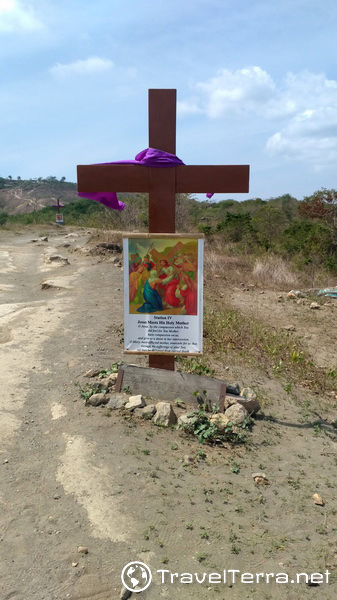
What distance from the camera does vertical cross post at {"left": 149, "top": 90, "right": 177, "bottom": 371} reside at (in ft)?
12.8

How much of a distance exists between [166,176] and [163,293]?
3.01 ft

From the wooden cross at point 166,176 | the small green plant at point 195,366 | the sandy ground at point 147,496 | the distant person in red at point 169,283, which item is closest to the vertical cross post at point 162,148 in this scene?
the wooden cross at point 166,176

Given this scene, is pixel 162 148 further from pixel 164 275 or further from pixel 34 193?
pixel 34 193

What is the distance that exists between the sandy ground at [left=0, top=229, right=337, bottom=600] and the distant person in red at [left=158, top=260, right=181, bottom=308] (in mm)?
977

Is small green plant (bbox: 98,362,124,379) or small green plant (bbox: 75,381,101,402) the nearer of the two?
small green plant (bbox: 75,381,101,402)

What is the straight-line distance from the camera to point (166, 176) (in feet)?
12.9

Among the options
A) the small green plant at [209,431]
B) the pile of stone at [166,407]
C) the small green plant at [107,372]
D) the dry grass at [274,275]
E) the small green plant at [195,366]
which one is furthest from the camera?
the dry grass at [274,275]

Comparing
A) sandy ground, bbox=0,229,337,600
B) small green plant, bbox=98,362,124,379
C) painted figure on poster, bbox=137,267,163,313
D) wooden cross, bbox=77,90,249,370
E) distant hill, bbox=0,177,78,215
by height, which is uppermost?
distant hill, bbox=0,177,78,215

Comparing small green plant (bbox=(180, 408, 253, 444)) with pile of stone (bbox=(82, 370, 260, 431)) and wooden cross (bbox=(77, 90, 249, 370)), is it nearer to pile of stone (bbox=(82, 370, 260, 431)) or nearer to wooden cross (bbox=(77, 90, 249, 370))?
pile of stone (bbox=(82, 370, 260, 431))

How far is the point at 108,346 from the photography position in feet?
17.6

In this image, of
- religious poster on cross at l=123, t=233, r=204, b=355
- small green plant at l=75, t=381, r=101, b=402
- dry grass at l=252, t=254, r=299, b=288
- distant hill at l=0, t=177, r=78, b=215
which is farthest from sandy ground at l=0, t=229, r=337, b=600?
distant hill at l=0, t=177, r=78, b=215

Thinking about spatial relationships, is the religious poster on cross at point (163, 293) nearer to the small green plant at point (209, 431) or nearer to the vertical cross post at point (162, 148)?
the vertical cross post at point (162, 148)

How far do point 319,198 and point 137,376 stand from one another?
1506cm

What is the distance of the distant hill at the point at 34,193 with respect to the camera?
221ft
